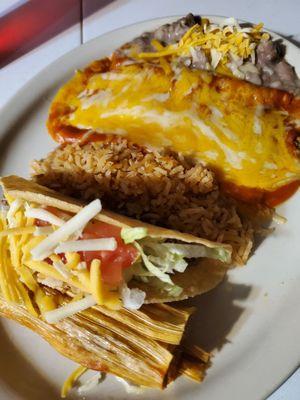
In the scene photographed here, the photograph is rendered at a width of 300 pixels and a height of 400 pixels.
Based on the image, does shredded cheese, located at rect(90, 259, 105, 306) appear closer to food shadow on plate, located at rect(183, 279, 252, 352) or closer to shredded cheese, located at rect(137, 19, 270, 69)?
food shadow on plate, located at rect(183, 279, 252, 352)

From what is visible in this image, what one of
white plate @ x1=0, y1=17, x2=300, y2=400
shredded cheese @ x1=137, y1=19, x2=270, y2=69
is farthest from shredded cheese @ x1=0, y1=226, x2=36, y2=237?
shredded cheese @ x1=137, y1=19, x2=270, y2=69

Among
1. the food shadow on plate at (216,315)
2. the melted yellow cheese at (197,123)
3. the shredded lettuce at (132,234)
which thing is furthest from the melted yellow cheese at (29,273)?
the melted yellow cheese at (197,123)

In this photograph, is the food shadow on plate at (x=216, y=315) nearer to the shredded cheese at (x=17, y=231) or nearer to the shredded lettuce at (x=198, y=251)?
the shredded lettuce at (x=198, y=251)

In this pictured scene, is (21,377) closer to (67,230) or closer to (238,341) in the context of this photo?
(67,230)

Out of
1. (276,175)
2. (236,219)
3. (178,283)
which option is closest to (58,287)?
(178,283)

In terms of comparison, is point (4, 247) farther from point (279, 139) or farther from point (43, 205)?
point (279, 139)

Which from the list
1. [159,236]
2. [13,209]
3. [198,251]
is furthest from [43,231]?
[198,251]

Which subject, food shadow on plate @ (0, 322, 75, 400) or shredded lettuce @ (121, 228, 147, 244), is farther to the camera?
food shadow on plate @ (0, 322, 75, 400)
